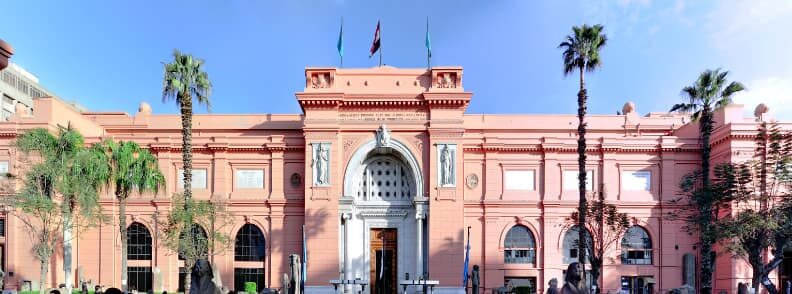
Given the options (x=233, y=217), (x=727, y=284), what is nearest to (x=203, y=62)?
(x=233, y=217)

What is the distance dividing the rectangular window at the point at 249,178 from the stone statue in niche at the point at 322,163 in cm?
387

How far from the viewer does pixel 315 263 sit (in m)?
29.4

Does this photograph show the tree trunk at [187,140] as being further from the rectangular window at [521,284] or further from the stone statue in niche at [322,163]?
the rectangular window at [521,284]

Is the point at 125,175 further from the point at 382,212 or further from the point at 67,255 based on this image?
the point at 382,212

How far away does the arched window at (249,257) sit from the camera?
31.4 m

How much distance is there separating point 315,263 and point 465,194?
347 inches

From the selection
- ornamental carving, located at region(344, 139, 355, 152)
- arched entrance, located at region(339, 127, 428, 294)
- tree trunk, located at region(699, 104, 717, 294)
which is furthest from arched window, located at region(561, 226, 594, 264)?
ornamental carving, located at region(344, 139, 355, 152)

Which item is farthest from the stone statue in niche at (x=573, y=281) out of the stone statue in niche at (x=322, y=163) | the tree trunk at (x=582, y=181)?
the stone statue in niche at (x=322, y=163)

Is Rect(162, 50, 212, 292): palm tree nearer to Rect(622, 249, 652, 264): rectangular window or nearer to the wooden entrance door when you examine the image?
the wooden entrance door

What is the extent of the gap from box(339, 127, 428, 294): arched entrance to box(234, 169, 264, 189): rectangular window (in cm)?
517

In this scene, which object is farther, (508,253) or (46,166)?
(508,253)

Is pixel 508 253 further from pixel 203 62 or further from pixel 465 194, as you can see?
pixel 203 62

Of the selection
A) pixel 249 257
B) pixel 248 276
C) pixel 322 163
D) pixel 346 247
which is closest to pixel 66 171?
pixel 249 257

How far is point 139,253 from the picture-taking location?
31625 mm
